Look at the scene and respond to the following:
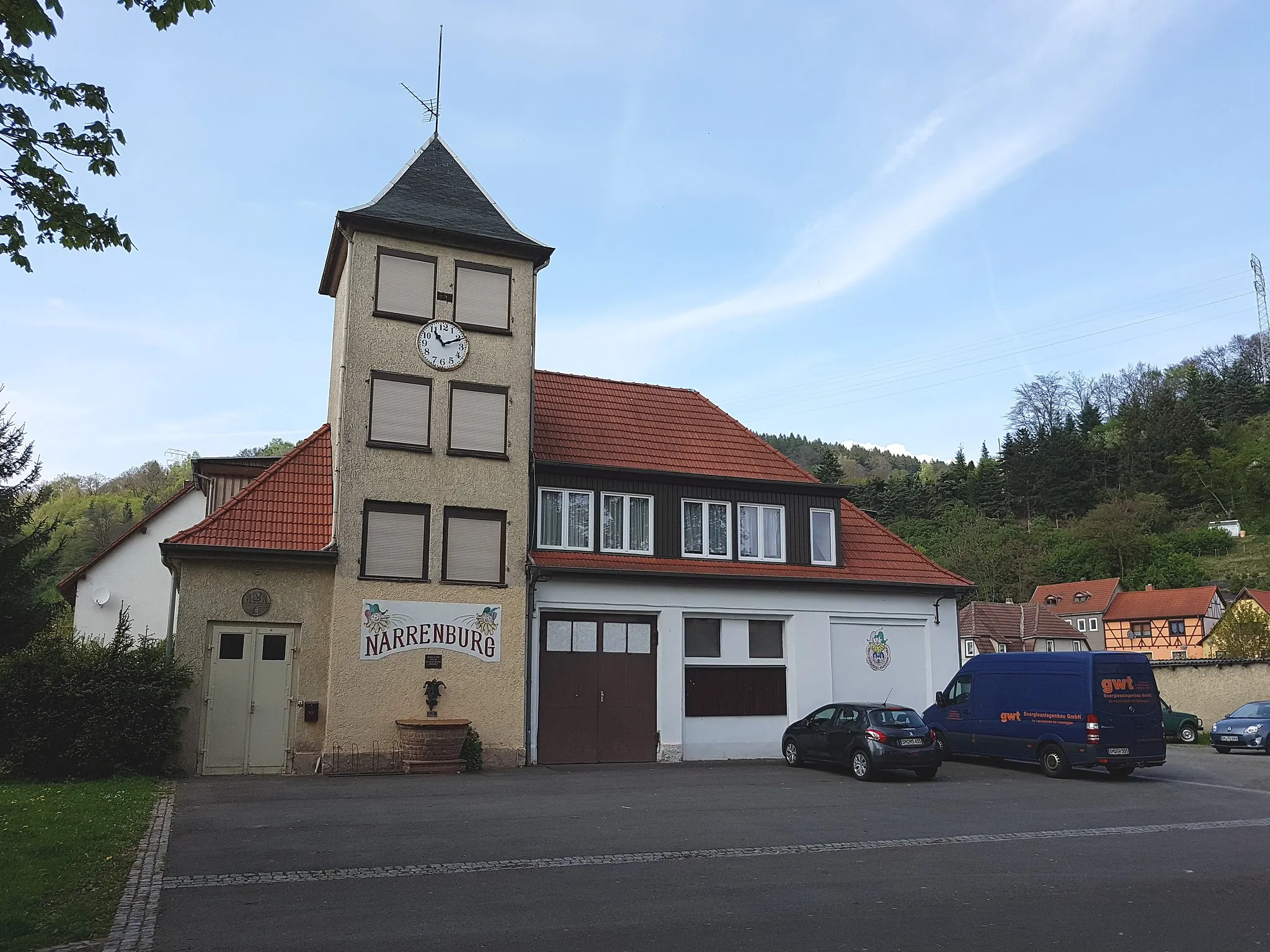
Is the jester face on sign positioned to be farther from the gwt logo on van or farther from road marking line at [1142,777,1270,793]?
road marking line at [1142,777,1270,793]

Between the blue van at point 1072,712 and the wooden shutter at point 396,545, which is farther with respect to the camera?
the wooden shutter at point 396,545

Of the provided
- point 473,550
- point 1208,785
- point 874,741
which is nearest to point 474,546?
point 473,550

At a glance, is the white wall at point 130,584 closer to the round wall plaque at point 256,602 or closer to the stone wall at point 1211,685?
the round wall plaque at point 256,602

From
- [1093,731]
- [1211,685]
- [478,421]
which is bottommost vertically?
[1093,731]

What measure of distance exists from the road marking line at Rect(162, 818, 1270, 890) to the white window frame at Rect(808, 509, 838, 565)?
38.9ft

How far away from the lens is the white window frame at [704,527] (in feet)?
79.3

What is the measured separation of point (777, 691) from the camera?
24109 mm

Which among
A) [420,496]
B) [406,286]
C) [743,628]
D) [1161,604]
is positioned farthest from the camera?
[1161,604]

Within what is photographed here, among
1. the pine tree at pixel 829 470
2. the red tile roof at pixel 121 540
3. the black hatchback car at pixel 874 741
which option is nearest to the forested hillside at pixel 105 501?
the red tile roof at pixel 121 540

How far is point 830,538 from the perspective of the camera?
25797 mm

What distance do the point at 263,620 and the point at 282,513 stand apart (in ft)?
7.55

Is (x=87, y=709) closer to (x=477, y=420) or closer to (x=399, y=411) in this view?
(x=399, y=411)

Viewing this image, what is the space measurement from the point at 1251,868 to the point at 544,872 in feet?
24.6

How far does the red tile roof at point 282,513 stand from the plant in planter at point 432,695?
11.2 feet
